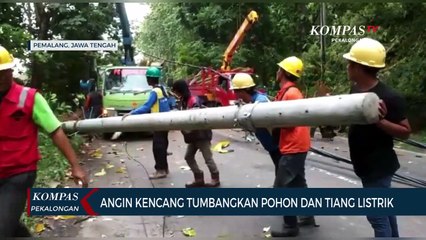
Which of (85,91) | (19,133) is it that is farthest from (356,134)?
(85,91)

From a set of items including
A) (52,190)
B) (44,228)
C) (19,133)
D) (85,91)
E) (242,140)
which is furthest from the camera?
(242,140)

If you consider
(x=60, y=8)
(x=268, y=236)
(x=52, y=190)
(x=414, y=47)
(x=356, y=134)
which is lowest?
(x=268, y=236)

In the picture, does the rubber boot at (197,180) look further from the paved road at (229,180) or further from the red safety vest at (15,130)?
the red safety vest at (15,130)

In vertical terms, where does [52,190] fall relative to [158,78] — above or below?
below

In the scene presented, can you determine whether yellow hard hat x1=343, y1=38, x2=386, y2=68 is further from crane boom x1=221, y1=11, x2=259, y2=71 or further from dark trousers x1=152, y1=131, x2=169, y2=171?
dark trousers x1=152, y1=131, x2=169, y2=171

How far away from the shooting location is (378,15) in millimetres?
4176

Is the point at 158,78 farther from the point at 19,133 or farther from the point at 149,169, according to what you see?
the point at 19,133

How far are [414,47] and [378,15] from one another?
98 centimetres

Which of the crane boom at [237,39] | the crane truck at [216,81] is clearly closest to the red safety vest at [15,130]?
the crane boom at [237,39]

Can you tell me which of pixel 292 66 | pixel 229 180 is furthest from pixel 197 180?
pixel 292 66

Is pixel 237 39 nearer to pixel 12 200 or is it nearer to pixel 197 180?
pixel 197 180

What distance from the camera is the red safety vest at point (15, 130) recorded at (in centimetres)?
236

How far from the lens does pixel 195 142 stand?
456 centimetres

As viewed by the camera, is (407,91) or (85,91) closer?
(85,91)
